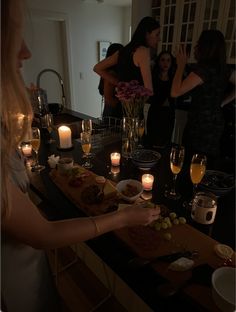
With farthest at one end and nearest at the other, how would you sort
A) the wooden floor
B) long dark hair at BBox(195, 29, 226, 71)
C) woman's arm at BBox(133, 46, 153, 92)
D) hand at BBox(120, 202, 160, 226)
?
1. woman's arm at BBox(133, 46, 153, 92)
2. long dark hair at BBox(195, 29, 226, 71)
3. the wooden floor
4. hand at BBox(120, 202, 160, 226)

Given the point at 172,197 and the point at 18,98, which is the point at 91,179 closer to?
the point at 172,197

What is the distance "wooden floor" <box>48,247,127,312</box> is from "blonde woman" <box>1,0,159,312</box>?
0.68 metres

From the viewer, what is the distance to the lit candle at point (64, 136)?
4.51 feet

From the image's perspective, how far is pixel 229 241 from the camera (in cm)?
69

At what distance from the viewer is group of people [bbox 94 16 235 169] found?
152cm

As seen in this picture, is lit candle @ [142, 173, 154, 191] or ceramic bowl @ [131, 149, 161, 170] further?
ceramic bowl @ [131, 149, 161, 170]

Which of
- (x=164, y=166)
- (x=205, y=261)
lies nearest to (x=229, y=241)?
(x=205, y=261)

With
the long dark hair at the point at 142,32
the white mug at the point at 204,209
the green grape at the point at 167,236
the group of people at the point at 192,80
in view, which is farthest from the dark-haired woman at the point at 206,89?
the green grape at the point at 167,236

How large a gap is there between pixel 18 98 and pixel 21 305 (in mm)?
580

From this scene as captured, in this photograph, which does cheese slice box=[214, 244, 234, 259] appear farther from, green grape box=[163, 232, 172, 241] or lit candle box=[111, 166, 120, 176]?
lit candle box=[111, 166, 120, 176]

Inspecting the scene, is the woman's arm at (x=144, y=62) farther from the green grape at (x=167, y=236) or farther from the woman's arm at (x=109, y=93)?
the green grape at (x=167, y=236)

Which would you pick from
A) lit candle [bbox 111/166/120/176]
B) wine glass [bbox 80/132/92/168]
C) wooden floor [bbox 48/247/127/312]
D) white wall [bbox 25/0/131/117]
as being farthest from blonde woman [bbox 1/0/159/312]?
white wall [bbox 25/0/131/117]

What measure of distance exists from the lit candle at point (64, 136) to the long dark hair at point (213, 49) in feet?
3.18

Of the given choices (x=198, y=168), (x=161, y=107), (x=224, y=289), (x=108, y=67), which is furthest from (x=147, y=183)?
(x=108, y=67)
